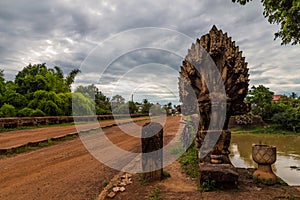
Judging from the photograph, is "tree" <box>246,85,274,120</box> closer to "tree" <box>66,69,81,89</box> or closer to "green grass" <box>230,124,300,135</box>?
"green grass" <box>230,124,300,135</box>

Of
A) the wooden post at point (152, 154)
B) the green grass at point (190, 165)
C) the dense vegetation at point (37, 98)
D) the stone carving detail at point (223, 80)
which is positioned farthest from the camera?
the dense vegetation at point (37, 98)

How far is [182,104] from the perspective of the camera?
6.88 metres

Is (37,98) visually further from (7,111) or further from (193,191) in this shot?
(193,191)

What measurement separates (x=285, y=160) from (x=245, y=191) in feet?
24.5

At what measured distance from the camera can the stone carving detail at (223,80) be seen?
A: 5.45m

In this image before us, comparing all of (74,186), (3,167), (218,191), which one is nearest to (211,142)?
(218,191)

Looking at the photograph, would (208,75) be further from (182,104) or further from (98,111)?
(98,111)

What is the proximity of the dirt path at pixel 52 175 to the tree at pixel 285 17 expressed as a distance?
18.2 ft

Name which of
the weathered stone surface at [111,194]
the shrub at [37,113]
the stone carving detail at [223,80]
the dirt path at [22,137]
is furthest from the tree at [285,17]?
the shrub at [37,113]

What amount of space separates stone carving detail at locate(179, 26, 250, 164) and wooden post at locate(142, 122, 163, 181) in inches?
41.3

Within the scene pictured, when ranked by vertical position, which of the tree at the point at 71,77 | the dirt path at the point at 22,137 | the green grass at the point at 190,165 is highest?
the tree at the point at 71,77

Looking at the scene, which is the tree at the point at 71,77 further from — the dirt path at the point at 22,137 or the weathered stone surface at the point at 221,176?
the weathered stone surface at the point at 221,176

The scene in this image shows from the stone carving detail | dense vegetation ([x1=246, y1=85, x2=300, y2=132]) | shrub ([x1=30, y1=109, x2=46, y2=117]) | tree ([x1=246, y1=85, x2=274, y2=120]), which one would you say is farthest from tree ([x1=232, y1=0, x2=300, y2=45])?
tree ([x1=246, y1=85, x2=274, y2=120])

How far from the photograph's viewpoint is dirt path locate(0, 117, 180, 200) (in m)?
4.79
